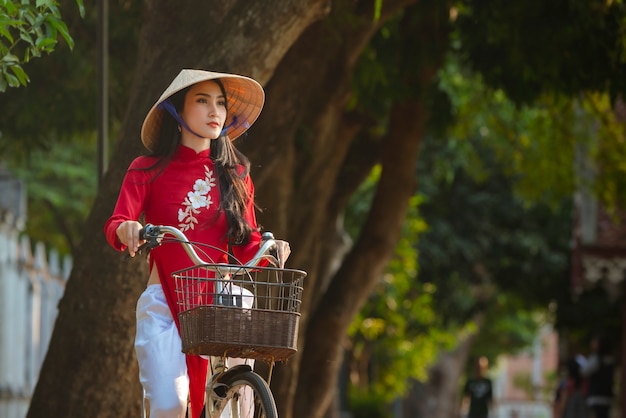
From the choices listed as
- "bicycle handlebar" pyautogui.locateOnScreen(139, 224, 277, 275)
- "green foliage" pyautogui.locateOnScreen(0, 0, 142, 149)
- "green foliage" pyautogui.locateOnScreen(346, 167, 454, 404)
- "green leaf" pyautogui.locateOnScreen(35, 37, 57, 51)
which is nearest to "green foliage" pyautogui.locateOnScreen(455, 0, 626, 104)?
"green foliage" pyautogui.locateOnScreen(0, 0, 142, 149)

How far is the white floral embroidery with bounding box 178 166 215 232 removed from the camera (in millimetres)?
6121

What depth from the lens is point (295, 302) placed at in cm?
561

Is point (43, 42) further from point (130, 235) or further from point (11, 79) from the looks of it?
point (130, 235)

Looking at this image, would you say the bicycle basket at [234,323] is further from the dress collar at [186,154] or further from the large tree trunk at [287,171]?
the large tree trunk at [287,171]

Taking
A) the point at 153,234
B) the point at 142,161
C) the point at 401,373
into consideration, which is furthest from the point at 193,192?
the point at 401,373

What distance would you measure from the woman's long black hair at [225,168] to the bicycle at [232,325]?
1.04 ft

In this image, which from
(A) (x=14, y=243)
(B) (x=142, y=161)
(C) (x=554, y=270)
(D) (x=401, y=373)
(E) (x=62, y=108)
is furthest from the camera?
(D) (x=401, y=373)

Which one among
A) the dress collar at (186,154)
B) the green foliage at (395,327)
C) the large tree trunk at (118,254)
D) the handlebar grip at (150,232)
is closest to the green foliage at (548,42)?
the large tree trunk at (118,254)

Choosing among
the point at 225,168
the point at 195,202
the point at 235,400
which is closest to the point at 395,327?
the point at 225,168

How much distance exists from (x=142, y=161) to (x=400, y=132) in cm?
841

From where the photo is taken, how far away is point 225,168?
6266 millimetres

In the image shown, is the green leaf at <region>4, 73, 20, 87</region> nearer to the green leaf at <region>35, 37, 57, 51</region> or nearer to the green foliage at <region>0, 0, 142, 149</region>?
the green leaf at <region>35, 37, 57, 51</region>

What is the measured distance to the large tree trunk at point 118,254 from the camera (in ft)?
26.3

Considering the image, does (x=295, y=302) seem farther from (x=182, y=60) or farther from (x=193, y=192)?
(x=182, y=60)
